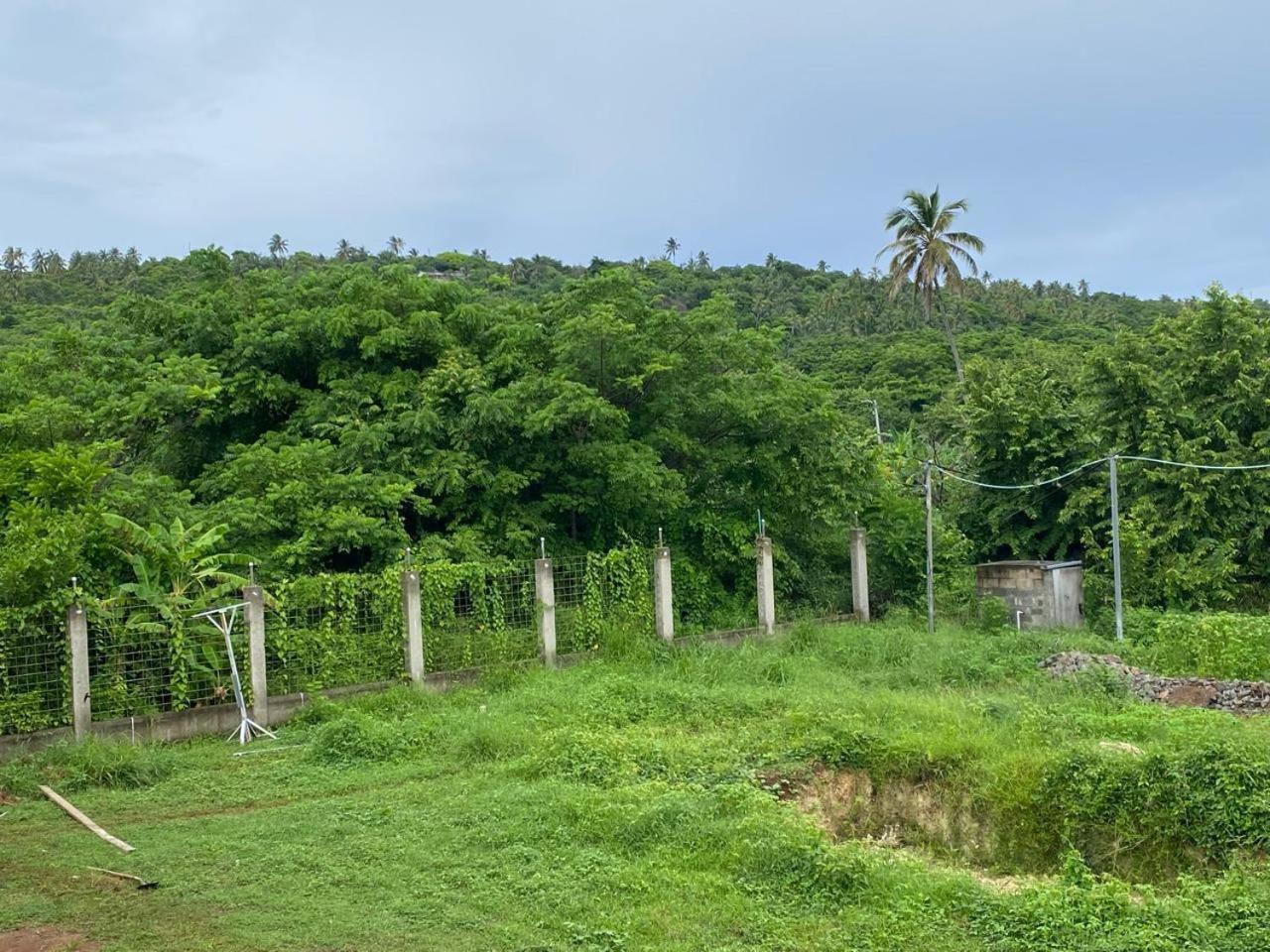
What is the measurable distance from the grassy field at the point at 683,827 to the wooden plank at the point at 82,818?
109 millimetres

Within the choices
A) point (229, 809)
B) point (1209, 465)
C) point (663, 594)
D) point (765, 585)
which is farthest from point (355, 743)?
point (1209, 465)

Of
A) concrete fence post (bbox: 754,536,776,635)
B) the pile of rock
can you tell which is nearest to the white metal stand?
concrete fence post (bbox: 754,536,776,635)

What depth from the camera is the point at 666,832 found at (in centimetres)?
634

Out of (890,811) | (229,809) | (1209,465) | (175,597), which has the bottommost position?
(890,811)

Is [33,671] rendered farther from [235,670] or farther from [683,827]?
[683,827]

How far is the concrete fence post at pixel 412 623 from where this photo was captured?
11789 millimetres

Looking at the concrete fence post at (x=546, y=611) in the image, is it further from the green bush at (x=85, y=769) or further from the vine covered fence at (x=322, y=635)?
the green bush at (x=85, y=769)

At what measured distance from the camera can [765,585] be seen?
15.0 m

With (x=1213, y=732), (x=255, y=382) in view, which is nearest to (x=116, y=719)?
(x=255, y=382)

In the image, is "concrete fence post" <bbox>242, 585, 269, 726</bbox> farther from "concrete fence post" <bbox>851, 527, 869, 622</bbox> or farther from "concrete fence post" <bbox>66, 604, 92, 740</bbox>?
"concrete fence post" <bbox>851, 527, 869, 622</bbox>

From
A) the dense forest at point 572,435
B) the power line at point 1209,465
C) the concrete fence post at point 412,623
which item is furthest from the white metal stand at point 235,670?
the power line at point 1209,465

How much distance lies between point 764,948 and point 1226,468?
12152 mm

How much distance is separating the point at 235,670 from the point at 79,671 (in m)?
1.36

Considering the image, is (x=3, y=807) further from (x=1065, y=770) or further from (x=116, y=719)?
(x=1065, y=770)
